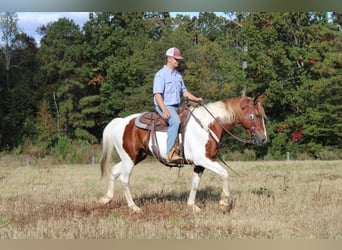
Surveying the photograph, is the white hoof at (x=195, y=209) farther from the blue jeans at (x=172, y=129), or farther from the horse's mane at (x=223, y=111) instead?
the horse's mane at (x=223, y=111)

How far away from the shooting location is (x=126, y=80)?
3675 centimetres

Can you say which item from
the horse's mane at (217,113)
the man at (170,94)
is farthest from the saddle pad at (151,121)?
the horse's mane at (217,113)

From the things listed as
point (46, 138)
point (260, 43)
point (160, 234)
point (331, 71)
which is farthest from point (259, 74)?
point (160, 234)

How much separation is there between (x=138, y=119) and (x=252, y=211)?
7.81 ft

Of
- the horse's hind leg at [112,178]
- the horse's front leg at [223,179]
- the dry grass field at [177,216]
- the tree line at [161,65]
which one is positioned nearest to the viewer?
the dry grass field at [177,216]

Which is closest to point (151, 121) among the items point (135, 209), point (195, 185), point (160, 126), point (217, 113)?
point (160, 126)

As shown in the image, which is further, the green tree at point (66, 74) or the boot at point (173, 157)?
the green tree at point (66, 74)

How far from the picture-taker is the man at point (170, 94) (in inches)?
294

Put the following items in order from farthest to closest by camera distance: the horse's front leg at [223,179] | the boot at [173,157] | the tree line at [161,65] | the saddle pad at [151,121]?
1. the tree line at [161,65]
2. the saddle pad at [151,121]
3. the boot at [173,157]
4. the horse's front leg at [223,179]

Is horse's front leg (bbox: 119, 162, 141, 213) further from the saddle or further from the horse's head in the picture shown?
the horse's head

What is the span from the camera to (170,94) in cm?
760

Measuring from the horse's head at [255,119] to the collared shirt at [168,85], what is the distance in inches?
42.0

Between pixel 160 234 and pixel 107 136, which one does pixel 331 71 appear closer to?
pixel 107 136

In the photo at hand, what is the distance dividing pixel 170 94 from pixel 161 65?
26234 mm
